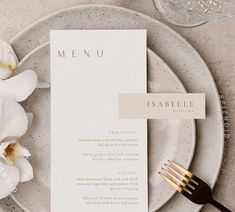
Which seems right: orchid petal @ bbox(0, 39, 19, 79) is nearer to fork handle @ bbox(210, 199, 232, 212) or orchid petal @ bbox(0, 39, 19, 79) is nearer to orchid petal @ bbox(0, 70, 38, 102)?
orchid petal @ bbox(0, 70, 38, 102)

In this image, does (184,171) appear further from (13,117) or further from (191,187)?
(13,117)

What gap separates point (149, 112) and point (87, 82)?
0.11m

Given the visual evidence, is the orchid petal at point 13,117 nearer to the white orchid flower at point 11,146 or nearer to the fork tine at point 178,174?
the white orchid flower at point 11,146

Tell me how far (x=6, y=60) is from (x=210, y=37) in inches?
12.5

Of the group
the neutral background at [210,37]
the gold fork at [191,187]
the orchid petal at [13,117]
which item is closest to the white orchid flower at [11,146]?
the orchid petal at [13,117]

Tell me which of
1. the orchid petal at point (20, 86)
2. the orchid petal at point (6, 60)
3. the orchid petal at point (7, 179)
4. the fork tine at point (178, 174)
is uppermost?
the orchid petal at point (6, 60)

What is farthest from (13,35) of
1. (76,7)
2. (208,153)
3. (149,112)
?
(208,153)

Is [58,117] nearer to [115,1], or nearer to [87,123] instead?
[87,123]

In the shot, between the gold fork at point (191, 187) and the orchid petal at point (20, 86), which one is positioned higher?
the orchid petal at point (20, 86)

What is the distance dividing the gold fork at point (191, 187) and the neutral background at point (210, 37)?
27mm

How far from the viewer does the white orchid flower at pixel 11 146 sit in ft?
1.88

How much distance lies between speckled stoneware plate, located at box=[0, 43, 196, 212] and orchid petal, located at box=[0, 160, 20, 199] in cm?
2

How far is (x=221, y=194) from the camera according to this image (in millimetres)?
604

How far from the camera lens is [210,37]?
61 centimetres
